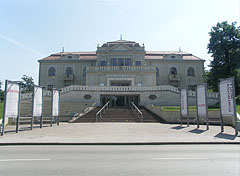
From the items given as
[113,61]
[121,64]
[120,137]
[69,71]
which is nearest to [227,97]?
[120,137]

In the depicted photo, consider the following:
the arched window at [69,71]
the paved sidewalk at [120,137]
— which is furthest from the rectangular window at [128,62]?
the paved sidewalk at [120,137]

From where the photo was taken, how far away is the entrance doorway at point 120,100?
34531 mm

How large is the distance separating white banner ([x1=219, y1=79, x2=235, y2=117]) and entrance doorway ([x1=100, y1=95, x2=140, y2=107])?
1966 cm

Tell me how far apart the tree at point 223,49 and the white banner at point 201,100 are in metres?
19.7

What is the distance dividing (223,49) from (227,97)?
79.4 feet

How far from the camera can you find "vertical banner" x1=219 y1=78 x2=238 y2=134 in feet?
42.1

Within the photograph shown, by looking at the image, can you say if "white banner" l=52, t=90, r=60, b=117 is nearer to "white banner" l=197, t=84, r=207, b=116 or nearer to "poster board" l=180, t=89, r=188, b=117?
"poster board" l=180, t=89, r=188, b=117

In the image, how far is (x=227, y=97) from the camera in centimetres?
1333

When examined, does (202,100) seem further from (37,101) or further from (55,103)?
(37,101)

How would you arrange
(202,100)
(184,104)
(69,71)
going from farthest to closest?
(69,71) → (184,104) → (202,100)

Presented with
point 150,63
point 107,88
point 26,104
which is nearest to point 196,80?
point 150,63

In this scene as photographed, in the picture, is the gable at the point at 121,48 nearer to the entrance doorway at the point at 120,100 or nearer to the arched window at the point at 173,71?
the arched window at the point at 173,71

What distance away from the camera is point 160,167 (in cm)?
534

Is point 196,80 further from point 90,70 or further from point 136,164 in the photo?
point 136,164
